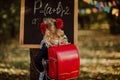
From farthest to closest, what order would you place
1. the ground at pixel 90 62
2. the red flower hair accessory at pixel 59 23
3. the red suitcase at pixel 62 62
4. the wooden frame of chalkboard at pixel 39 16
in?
1. the ground at pixel 90 62
2. the wooden frame of chalkboard at pixel 39 16
3. the red flower hair accessory at pixel 59 23
4. the red suitcase at pixel 62 62

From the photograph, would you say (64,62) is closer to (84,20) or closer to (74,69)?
(74,69)

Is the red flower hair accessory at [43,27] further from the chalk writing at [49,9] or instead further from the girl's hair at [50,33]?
the chalk writing at [49,9]

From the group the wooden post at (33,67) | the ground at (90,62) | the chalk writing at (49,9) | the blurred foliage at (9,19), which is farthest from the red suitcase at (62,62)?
the blurred foliage at (9,19)

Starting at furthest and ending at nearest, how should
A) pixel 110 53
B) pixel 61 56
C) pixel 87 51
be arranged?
1. pixel 87 51
2. pixel 110 53
3. pixel 61 56

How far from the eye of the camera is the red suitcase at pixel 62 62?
22.4 feet

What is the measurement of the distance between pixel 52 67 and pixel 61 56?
0.77 feet

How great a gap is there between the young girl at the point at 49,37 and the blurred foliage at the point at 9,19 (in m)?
6.38

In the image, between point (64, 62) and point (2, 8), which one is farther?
point (2, 8)

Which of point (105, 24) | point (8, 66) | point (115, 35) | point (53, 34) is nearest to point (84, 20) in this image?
point (105, 24)

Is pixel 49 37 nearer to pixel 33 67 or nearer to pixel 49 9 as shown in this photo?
pixel 49 9

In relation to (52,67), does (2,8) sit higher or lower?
higher

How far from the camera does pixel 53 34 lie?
7.17m

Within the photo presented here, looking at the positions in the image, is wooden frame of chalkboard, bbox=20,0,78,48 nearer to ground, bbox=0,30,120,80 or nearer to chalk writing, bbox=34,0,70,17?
chalk writing, bbox=34,0,70,17

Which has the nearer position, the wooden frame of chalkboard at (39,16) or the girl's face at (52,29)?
the girl's face at (52,29)
